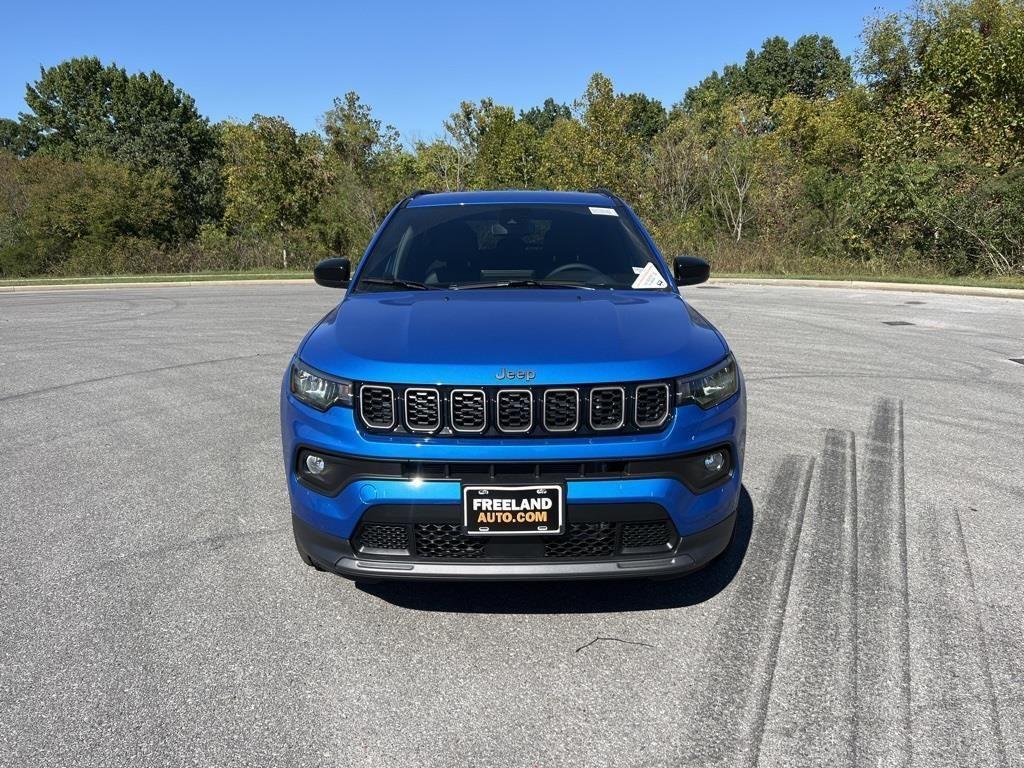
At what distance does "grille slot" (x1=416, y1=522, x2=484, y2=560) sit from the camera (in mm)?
2814

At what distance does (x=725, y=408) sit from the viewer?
3057mm

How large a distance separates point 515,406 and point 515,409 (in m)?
0.01

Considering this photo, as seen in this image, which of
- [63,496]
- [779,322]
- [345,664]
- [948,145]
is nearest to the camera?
[345,664]

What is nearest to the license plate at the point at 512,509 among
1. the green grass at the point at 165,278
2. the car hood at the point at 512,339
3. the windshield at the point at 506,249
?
the car hood at the point at 512,339

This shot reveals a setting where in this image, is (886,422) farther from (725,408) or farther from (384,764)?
(384,764)

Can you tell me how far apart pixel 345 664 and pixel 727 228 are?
99.1 feet

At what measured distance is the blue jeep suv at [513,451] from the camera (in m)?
2.77

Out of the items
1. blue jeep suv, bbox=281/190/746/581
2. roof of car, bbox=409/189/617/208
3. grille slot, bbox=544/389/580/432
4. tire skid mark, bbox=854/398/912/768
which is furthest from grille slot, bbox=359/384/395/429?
roof of car, bbox=409/189/617/208

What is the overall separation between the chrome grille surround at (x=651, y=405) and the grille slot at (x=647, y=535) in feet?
1.21

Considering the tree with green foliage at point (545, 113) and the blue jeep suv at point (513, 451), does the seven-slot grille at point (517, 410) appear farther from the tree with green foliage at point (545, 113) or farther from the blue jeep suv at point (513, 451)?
the tree with green foliage at point (545, 113)

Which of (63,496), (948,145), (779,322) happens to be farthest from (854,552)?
(948,145)

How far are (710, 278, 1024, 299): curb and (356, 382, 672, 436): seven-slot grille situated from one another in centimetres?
1748

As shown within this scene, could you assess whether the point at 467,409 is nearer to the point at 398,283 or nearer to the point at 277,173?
the point at 398,283

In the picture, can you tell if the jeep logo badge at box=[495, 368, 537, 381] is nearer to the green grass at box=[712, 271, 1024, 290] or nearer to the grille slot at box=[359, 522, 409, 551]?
the grille slot at box=[359, 522, 409, 551]
